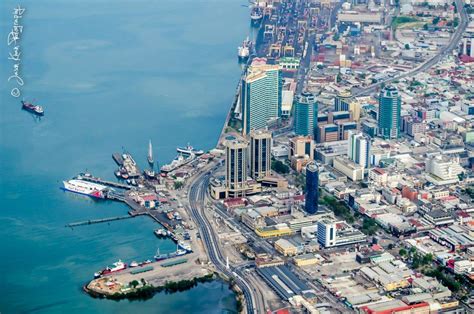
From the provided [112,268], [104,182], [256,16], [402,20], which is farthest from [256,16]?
[112,268]

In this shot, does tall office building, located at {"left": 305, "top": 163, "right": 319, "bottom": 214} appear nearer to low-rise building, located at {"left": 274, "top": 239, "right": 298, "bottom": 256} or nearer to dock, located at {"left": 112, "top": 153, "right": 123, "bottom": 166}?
low-rise building, located at {"left": 274, "top": 239, "right": 298, "bottom": 256}

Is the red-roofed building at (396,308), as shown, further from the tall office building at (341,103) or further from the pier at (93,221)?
the tall office building at (341,103)

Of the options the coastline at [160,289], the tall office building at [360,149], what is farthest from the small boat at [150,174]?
the coastline at [160,289]

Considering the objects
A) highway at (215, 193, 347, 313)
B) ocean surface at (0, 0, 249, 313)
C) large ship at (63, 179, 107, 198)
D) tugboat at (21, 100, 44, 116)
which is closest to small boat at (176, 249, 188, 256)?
ocean surface at (0, 0, 249, 313)

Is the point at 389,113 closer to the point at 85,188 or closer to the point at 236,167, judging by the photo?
the point at 236,167

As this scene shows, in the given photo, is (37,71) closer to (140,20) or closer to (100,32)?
(100,32)

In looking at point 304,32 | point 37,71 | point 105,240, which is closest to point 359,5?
point 304,32
